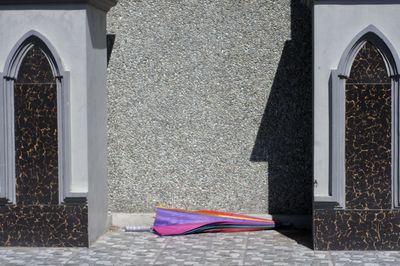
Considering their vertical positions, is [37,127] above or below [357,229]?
above

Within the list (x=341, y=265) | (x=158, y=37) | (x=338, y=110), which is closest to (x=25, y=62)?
(x=158, y=37)

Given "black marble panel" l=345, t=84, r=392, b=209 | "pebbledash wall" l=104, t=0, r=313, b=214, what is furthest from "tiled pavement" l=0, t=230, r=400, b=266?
"pebbledash wall" l=104, t=0, r=313, b=214

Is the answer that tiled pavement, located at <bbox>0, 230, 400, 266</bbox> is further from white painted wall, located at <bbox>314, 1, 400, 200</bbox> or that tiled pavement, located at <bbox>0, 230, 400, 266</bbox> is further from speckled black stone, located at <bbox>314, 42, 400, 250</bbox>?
white painted wall, located at <bbox>314, 1, 400, 200</bbox>

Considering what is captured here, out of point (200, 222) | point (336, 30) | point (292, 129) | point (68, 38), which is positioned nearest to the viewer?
point (336, 30)

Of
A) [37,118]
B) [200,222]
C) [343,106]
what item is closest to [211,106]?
[200,222]

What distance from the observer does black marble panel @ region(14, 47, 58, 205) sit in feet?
29.4

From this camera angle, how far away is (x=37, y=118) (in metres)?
8.98

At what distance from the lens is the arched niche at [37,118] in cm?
895

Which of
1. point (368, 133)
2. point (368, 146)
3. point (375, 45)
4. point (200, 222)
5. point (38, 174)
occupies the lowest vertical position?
point (200, 222)

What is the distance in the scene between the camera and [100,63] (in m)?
9.60

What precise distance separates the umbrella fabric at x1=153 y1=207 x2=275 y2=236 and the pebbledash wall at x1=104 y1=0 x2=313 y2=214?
0.25 metres

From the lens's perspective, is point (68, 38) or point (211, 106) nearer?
point (68, 38)

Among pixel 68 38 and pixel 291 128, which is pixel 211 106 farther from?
pixel 68 38

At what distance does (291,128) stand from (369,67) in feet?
5.34
